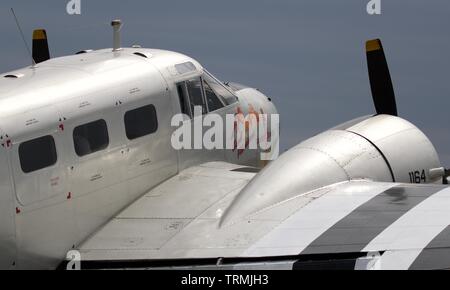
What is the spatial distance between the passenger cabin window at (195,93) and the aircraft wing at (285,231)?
174cm

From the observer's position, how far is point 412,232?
1538 centimetres

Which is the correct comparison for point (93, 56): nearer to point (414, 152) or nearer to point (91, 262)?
point (91, 262)

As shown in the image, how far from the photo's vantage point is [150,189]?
18.9 metres

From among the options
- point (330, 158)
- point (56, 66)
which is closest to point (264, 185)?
point (330, 158)

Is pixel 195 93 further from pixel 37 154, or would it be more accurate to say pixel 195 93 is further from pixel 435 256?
pixel 435 256

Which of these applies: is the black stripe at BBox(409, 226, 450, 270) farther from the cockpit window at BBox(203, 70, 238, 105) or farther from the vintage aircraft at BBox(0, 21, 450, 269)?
the cockpit window at BBox(203, 70, 238, 105)

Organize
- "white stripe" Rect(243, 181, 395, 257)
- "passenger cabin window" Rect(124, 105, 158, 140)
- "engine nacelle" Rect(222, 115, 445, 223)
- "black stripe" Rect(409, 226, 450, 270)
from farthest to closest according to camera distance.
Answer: "passenger cabin window" Rect(124, 105, 158, 140) → "engine nacelle" Rect(222, 115, 445, 223) → "white stripe" Rect(243, 181, 395, 257) → "black stripe" Rect(409, 226, 450, 270)

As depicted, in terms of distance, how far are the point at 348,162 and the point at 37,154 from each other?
5.30 m

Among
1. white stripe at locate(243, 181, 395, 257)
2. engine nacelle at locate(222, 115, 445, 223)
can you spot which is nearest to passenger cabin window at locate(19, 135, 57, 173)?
engine nacelle at locate(222, 115, 445, 223)

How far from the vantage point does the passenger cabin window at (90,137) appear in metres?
17.2

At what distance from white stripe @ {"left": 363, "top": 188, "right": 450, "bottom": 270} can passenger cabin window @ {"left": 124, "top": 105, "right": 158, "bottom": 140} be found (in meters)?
4.91

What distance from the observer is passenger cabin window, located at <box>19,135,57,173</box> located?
16219 millimetres
